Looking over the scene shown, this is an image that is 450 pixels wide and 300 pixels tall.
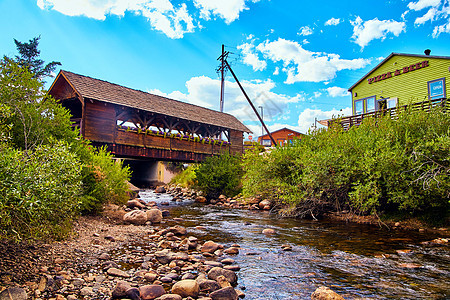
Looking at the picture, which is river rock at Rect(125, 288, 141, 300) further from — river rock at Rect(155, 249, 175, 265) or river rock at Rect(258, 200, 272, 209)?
river rock at Rect(258, 200, 272, 209)

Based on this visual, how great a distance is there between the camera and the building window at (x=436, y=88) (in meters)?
18.5

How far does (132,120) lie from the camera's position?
61.3ft

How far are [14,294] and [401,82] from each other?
24.4m

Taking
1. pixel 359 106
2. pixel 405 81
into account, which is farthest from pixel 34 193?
pixel 359 106

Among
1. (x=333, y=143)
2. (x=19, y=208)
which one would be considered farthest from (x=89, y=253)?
(x=333, y=143)

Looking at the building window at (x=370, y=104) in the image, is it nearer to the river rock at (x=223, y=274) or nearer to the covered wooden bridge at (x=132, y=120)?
the covered wooden bridge at (x=132, y=120)

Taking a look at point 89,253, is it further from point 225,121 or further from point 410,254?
point 225,121

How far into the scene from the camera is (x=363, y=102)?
76.8 ft

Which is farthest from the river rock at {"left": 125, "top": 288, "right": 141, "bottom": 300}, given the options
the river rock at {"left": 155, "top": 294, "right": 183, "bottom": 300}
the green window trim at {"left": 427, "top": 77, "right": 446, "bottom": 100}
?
the green window trim at {"left": 427, "top": 77, "right": 446, "bottom": 100}

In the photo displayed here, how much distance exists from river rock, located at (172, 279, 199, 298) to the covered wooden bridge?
13.2 metres

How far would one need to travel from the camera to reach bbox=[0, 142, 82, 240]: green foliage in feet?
10.9

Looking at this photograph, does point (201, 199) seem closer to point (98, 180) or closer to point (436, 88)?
point (98, 180)

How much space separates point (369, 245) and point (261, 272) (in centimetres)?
338

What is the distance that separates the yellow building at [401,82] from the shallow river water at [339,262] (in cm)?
1246
